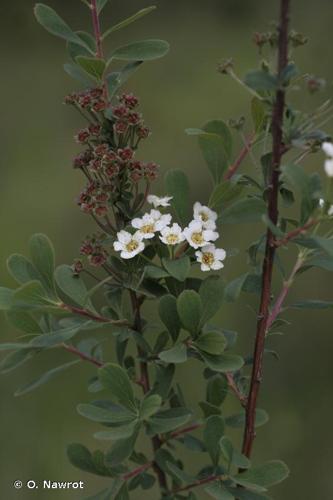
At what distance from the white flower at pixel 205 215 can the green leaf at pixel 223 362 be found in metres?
0.09

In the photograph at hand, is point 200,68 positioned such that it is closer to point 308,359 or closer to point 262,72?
point 308,359

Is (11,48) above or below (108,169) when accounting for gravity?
above

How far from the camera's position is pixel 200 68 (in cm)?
130

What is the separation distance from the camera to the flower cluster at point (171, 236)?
55cm

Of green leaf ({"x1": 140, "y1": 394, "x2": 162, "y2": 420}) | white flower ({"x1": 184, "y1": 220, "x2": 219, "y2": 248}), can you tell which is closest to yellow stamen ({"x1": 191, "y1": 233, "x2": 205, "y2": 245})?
white flower ({"x1": 184, "y1": 220, "x2": 219, "y2": 248})

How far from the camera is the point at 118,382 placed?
0.55 meters

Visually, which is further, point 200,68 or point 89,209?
point 200,68

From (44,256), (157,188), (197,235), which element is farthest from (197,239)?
(157,188)

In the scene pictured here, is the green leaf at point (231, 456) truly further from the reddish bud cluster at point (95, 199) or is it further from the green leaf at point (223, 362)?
the reddish bud cluster at point (95, 199)

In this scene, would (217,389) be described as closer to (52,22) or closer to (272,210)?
(272,210)

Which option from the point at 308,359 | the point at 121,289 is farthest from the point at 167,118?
the point at 121,289

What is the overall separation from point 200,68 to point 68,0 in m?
0.22

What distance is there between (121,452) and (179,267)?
0.13 meters

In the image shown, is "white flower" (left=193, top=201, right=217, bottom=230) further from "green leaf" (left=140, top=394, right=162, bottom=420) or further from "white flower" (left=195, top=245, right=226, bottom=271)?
"green leaf" (left=140, top=394, right=162, bottom=420)
